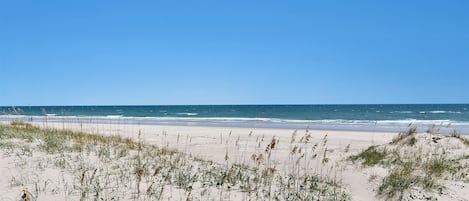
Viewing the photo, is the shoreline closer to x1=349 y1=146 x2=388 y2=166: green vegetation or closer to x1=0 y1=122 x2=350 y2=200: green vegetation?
x1=349 y1=146 x2=388 y2=166: green vegetation

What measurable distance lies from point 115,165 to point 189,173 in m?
1.65

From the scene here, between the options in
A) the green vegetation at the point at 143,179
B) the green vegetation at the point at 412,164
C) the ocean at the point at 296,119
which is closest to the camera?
the green vegetation at the point at 143,179

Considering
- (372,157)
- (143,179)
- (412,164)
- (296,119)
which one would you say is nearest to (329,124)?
(296,119)

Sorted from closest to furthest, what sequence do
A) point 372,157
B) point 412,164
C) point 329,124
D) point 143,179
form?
A: point 143,179
point 412,164
point 372,157
point 329,124

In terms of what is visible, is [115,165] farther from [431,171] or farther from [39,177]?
[431,171]

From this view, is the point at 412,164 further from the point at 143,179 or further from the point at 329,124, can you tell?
the point at 329,124

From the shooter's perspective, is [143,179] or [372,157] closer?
[143,179]

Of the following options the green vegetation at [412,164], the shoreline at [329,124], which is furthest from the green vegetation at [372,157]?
the shoreline at [329,124]

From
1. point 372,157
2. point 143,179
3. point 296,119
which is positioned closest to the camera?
point 143,179

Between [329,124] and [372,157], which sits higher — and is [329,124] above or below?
below

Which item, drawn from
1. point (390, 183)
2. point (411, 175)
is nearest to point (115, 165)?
point (390, 183)

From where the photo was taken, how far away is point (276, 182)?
7.29 meters

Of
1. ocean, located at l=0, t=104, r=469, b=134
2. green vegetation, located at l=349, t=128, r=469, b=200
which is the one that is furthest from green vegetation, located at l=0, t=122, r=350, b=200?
ocean, located at l=0, t=104, r=469, b=134

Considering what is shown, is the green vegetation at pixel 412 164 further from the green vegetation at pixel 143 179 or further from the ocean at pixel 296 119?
the green vegetation at pixel 143 179
